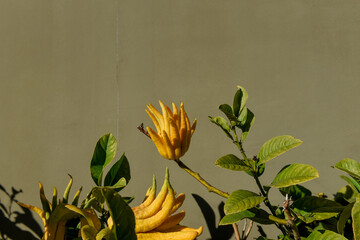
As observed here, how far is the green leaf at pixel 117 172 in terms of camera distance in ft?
3.39

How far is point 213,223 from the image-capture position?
142 cm

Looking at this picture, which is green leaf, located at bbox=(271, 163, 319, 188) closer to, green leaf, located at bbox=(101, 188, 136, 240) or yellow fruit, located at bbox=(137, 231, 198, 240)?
yellow fruit, located at bbox=(137, 231, 198, 240)

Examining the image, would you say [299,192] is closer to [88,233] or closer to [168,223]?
[168,223]

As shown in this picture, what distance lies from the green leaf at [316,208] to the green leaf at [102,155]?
51cm

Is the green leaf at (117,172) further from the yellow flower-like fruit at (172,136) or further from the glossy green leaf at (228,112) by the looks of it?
the glossy green leaf at (228,112)

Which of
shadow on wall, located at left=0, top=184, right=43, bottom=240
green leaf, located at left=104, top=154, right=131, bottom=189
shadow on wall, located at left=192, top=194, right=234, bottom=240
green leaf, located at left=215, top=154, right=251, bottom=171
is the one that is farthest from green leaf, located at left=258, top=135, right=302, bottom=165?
shadow on wall, located at left=0, top=184, right=43, bottom=240

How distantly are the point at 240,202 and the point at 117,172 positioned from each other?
1.28 feet

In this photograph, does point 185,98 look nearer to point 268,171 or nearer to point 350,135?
point 268,171

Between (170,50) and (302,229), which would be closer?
(302,229)

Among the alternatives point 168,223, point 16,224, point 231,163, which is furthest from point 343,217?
point 16,224

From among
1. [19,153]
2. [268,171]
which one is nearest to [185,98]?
[268,171]

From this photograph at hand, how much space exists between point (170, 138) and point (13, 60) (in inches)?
35.4

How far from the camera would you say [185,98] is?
1.42 meters

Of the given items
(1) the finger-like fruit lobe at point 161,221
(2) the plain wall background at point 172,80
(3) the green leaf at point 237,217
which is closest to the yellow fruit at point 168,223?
(1) the finger-like fruit lobe at point 161,221
